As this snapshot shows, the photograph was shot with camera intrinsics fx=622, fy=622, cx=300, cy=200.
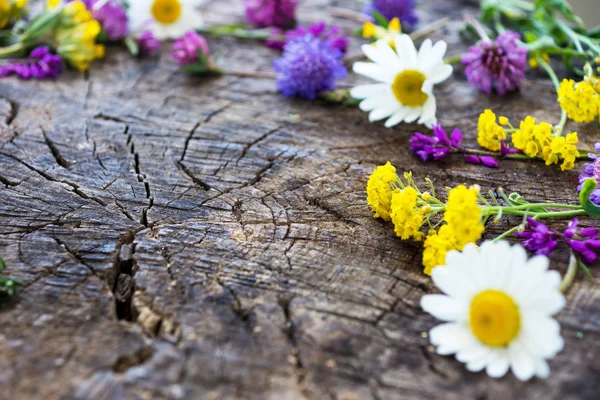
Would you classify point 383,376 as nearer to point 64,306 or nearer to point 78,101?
point 64,306

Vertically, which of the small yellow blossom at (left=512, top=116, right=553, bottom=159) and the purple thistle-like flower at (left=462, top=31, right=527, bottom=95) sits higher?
the purple thistle-like flower at (left=462, top=31, right=527, bottom=95)

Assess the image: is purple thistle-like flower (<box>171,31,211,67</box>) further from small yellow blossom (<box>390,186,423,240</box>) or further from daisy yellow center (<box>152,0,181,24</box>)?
small yellow blossom (<box>390,186,423,240</box>)

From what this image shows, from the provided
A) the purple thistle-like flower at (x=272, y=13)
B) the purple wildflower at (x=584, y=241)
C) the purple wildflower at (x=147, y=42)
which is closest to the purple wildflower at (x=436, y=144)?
the purple wildflower at (x=584, y=241)

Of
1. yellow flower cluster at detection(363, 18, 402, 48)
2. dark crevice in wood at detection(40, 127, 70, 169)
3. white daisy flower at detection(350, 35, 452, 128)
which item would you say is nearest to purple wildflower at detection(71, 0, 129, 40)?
dark crevice in wood at detection(40, 127, 70, 169)

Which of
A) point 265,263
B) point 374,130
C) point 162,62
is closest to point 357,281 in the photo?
point 265,263

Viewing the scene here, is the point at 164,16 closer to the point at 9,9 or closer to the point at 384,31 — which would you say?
the point at 9,9

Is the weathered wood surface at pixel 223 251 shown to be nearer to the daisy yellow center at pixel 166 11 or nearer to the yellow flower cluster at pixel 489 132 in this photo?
the yellow flower cluster at pixel 489 132
